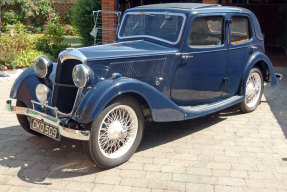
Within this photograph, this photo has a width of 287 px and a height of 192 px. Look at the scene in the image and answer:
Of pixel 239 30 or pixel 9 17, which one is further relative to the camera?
pixel 9 17

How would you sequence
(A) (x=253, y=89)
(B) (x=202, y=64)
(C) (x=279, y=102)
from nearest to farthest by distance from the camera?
1. (B) (x=202, y=64)
2. (A) (x=253, y=89)
3. (C) (x=279, y=102)

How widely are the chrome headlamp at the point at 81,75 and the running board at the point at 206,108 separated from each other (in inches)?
→ 54.2

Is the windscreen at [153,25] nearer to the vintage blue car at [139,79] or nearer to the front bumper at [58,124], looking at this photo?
the vintage blue car at [139,79]

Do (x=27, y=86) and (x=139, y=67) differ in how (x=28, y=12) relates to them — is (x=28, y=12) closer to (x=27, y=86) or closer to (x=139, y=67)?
(x=27, y=86)

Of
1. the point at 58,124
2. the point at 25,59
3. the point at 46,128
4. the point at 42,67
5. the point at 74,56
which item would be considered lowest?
the point at 25,59

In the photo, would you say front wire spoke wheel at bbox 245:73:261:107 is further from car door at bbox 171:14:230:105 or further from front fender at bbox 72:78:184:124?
front fender at bbox 72:78:184:124

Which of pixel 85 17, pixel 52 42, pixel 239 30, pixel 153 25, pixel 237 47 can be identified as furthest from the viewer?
pixel 85 17

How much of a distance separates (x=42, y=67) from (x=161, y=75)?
1472 millimetres

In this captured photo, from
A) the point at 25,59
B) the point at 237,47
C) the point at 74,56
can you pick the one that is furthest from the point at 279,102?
the point at 25,59

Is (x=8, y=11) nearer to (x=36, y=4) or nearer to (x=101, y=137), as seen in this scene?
(x=36, y=4)

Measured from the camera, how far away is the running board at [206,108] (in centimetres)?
441

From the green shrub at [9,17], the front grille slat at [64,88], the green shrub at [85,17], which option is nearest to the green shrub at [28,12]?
the green shrub at [9,17]

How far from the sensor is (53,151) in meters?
4.19

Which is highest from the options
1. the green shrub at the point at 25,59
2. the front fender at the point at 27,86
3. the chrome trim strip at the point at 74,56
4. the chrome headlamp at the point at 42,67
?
the chrome trim strip at the point at 74,56
